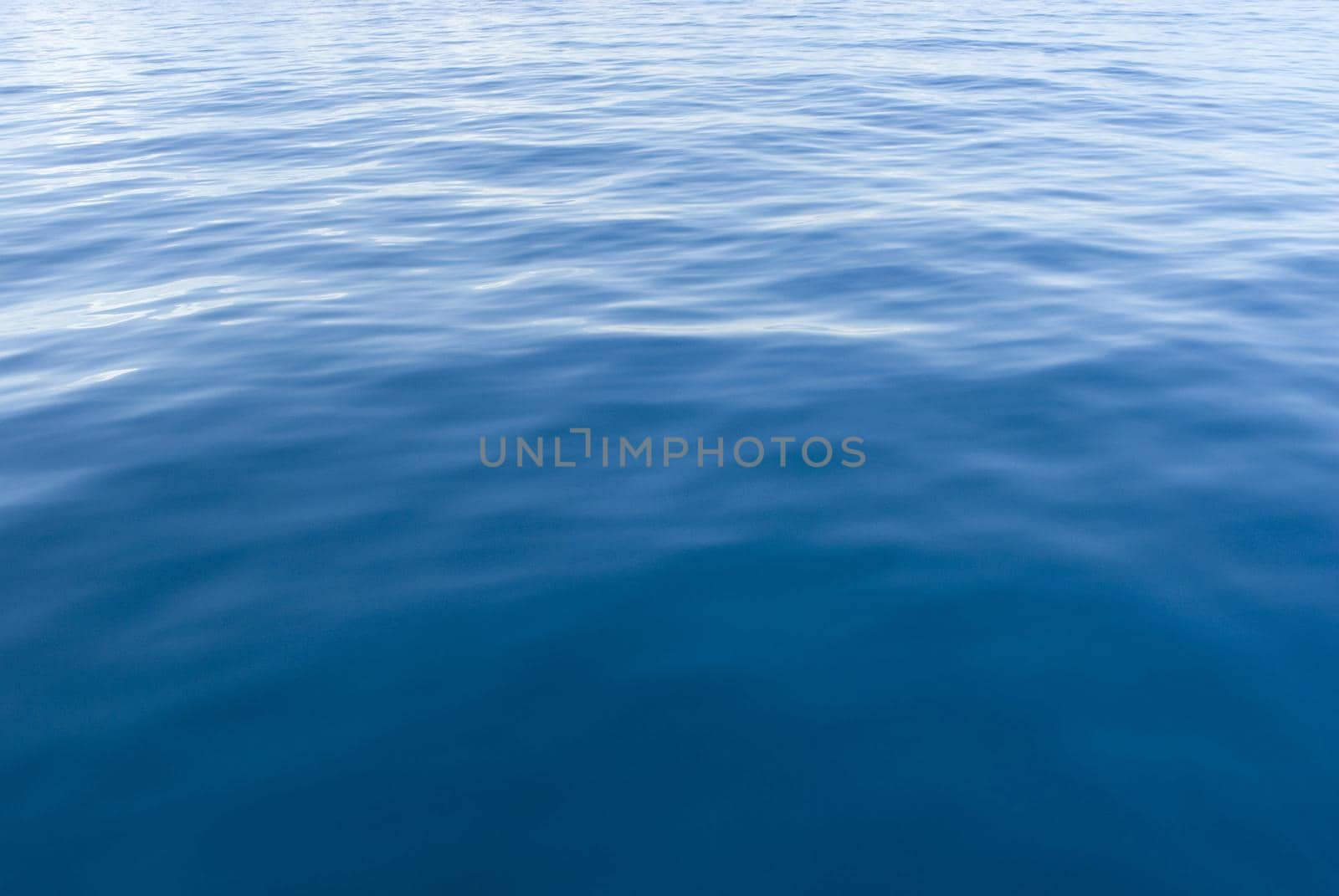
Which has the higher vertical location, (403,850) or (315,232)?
(403,850)

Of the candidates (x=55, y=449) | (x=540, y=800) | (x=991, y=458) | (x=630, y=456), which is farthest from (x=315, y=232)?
(x=540, y=800)

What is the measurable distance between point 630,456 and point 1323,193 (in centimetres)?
965

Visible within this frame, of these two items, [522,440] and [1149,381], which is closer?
[522,440]

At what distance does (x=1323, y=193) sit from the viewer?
39.7 ft

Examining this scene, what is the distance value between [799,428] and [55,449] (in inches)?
177

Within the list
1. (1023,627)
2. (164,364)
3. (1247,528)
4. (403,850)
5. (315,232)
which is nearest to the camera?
(403,850)

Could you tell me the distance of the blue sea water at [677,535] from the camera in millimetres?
3879

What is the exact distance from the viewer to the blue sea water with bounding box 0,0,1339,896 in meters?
3.88

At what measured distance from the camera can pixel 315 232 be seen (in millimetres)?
11422

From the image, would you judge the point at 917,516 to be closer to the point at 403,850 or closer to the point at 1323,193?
the point at 403,850

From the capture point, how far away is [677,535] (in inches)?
223

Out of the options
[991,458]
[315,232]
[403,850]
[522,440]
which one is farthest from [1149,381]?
[315,232]

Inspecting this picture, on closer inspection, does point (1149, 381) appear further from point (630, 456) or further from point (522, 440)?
point (522, 440)

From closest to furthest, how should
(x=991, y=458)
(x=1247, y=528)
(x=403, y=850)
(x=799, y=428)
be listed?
(x=403, y=850) < (x=1247, y=528) < (x=991, y=458) < (x=799, y=428)
